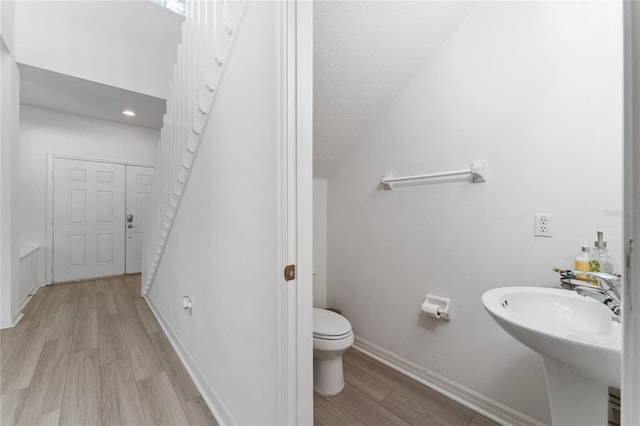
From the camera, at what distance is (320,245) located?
7.43 ft

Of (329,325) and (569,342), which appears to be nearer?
(569,342)

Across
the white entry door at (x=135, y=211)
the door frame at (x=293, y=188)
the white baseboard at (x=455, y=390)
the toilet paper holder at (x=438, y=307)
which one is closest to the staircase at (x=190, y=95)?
the door frame at (x=293, y=188)

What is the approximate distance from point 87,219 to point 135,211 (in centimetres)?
58

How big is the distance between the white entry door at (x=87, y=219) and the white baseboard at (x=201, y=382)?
2.53 meters

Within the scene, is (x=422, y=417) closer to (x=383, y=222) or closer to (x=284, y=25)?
(x=383, y=222)

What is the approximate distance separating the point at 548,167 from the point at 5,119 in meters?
3.99

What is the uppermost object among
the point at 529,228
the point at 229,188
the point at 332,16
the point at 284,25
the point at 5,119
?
the point at 332,16

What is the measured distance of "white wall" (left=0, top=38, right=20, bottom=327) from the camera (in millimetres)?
2178

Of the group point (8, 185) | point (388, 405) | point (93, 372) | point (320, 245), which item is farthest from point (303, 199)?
Answer: point (8, 185)

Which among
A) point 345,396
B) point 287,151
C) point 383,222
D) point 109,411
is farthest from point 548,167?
point 109,411

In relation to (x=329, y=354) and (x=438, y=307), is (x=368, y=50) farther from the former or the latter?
(x=329, y=354)

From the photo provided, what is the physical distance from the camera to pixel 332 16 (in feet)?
4.16

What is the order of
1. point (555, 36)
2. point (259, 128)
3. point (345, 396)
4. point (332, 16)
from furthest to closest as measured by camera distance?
point (345, 396), point (332, 16), point (555, 36), point (259, 128)

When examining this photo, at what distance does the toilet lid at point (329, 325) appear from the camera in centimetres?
146
